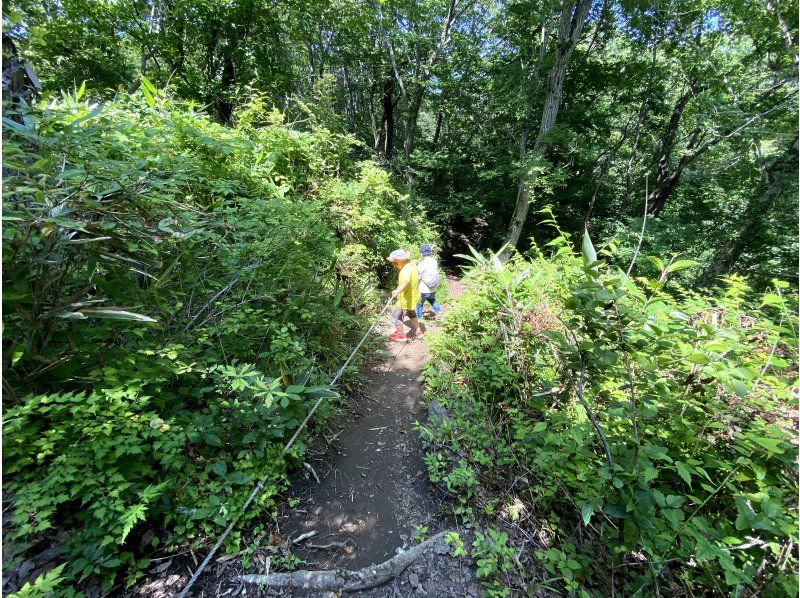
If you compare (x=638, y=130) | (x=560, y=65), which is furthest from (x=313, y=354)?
(x=638, y=130)

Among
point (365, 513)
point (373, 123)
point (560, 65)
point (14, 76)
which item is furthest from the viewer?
point (373, 123)

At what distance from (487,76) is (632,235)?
28.0ft

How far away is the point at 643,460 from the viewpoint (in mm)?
1785

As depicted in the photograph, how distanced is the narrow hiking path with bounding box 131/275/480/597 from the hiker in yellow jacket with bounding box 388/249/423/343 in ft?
5.67

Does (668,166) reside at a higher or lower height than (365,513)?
higher

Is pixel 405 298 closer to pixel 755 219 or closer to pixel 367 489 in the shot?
pixel 367 489

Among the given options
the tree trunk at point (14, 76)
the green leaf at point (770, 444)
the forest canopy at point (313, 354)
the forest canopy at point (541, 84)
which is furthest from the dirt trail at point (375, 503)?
the forest canopy at point (541, 84)

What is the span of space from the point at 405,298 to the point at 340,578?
3.80m

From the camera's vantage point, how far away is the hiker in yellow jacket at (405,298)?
17.4ft

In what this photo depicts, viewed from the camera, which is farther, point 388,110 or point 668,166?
point 388,110

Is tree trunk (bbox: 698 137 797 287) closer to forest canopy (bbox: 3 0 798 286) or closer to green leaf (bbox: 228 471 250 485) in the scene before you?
forest canopy (bbox: 3 0 798 286)

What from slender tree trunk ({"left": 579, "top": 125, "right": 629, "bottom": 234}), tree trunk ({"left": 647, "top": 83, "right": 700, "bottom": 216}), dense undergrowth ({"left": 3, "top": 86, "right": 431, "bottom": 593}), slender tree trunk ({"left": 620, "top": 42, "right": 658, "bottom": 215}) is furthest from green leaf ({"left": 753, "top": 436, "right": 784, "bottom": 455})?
slender tree trunk ({"left": 620, "top": 42, "right": 658, "bottom": 215})

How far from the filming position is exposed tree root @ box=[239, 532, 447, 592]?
2154mm

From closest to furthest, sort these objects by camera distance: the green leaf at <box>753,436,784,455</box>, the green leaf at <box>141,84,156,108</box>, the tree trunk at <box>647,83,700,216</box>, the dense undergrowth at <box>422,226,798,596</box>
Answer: the green leaf at <box>753,436,784,455</box>, the dense undergrowth at <box>422,226,798,596</box>, the green leaf at <box>141,84,156,108</box>, the tree trunk at <box>647,83,700,216</box>
